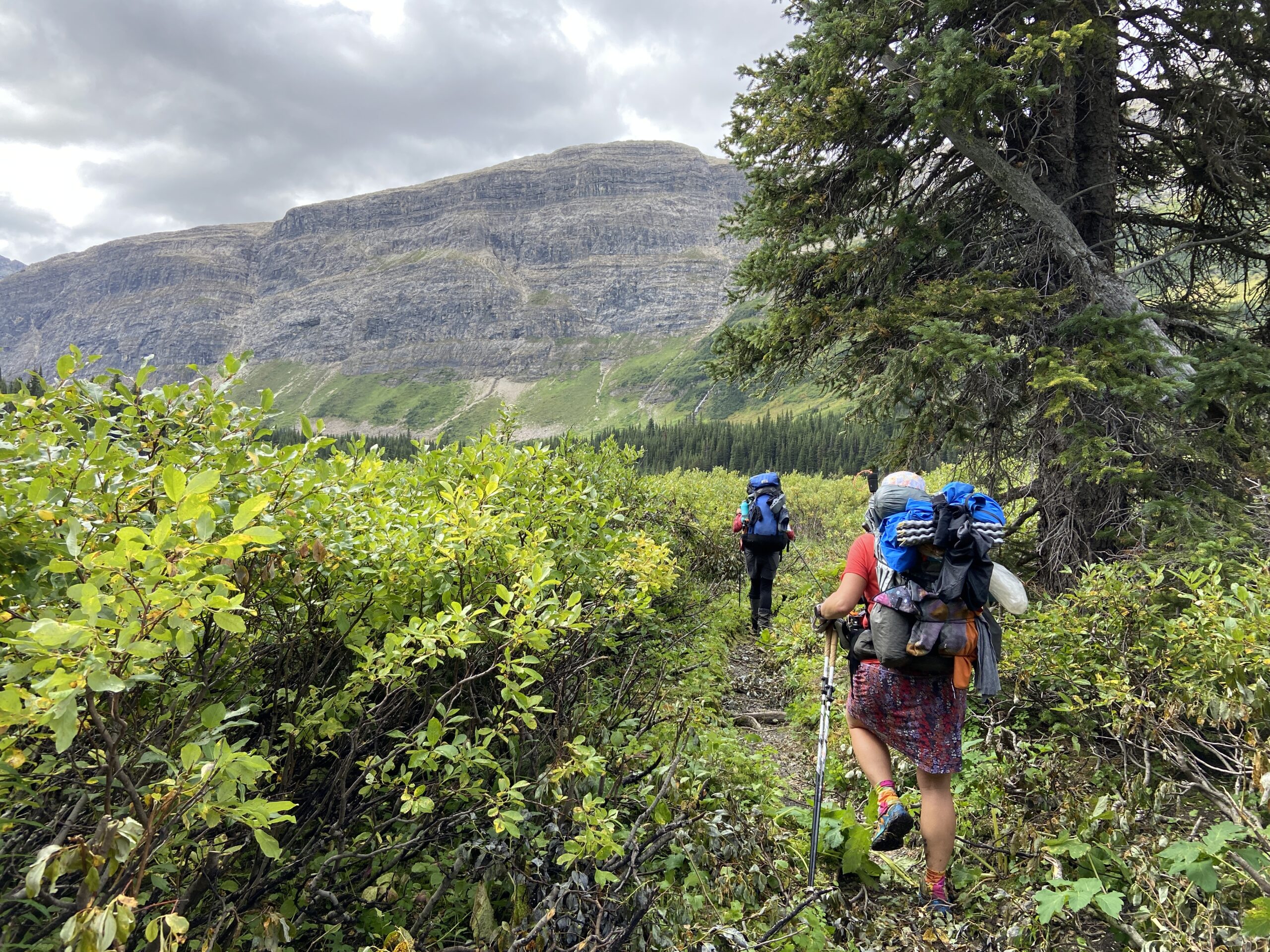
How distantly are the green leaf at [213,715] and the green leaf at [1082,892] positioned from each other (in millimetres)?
3808

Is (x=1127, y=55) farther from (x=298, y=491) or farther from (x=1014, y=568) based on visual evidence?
(x=298, y=491)

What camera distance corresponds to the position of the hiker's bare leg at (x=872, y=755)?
3806 mm

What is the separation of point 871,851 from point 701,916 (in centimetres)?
144

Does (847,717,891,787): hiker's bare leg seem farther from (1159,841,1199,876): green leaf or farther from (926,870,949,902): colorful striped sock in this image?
(1159,841,1199,876): green leaf

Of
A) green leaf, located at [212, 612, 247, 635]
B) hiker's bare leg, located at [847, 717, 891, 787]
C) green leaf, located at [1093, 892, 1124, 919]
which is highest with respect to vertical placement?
green leaf, located at [212, 612, 247, 635]

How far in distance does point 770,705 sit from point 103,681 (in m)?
6.64

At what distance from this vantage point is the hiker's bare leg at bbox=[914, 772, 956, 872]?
3.45 m

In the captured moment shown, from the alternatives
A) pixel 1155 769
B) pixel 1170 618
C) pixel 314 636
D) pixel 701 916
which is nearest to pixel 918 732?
pixel 701 916

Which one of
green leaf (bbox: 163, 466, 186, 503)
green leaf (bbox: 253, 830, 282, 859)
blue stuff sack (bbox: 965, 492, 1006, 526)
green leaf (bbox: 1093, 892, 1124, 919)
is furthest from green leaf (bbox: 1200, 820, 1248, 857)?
green leaf (bbox: 163, 466, 186, 503)

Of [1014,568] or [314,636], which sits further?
[1014,568]

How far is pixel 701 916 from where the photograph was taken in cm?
315

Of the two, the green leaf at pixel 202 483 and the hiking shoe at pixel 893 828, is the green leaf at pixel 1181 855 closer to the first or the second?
the hiking shoe at pixel 893 828

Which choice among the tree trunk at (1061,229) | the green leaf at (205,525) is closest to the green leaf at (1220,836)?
the green leaf at (205,525)

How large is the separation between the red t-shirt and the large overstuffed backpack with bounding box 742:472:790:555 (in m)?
4.83
